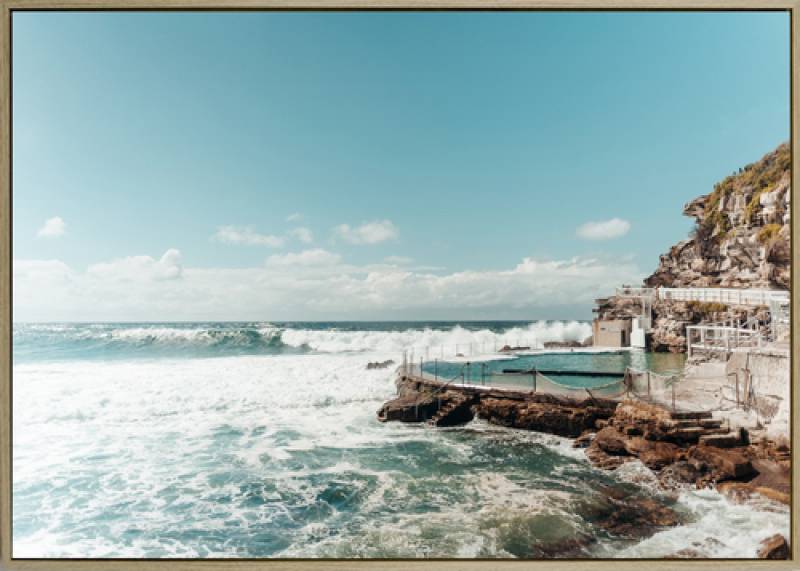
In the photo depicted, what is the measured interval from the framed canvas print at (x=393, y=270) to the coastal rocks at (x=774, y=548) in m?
0.02

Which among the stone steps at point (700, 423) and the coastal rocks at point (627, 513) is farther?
the stone steps at point (700, 423)

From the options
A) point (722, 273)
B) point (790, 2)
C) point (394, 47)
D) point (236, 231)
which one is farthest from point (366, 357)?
point (790, 2)

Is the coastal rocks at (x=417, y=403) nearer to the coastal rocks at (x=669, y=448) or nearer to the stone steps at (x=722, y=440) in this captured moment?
the coastal rocks at (x=669, y=448)

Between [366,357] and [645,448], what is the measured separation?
1627 mm

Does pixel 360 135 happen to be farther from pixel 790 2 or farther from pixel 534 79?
pixel 790 2

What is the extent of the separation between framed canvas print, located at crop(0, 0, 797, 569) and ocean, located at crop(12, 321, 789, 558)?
0.05 feet

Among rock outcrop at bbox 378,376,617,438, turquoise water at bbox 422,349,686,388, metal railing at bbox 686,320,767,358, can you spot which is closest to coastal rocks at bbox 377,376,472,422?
rock outcrop at bbox 378,376,617,438

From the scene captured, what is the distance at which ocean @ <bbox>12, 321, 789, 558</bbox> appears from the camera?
6.27ft

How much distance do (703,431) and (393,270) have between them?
5.84 ft

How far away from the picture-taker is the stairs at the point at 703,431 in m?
1.97

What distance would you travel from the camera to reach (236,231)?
2.24 metres

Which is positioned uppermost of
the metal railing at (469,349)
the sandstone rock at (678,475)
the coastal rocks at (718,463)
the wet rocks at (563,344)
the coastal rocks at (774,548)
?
the wet rocks at (563,344)

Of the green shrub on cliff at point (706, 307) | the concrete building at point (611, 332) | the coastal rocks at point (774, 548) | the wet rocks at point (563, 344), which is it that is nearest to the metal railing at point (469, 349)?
the wet rocks at point (563, 344)

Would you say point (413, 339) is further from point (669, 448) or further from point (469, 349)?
point (669, 448)
